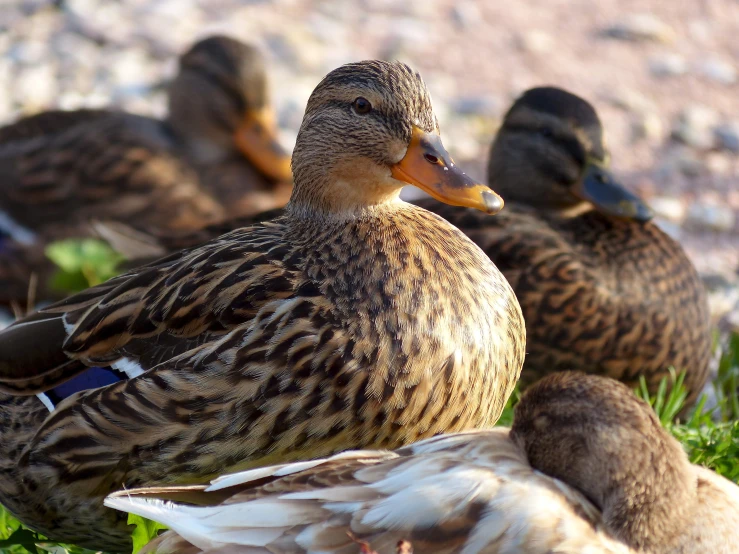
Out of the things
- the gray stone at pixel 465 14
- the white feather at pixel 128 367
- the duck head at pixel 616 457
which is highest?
the gray stone at pixel 465 14

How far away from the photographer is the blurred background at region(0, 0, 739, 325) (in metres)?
7.78

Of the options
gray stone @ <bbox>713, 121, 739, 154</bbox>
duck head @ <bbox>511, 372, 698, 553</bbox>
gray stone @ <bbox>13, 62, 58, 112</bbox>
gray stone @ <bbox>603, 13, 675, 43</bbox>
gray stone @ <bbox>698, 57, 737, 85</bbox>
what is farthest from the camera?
gray stone @ <bbox>603, 13, 675, 43</bbox>

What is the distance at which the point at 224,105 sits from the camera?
6.88 metres

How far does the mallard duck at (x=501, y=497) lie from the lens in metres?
2.50

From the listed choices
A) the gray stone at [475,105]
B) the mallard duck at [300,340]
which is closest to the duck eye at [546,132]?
the mallard duck at [300,340]

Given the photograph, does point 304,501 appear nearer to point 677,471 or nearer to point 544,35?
point 677,471

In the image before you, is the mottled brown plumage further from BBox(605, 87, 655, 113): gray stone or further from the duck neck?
BBox(605, 87, 655, 113): gray stone

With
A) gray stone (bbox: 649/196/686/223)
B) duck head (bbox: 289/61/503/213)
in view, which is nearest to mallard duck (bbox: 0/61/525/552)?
duck head (bbox: 289/61/503/213)

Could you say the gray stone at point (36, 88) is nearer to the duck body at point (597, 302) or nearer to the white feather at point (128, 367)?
the duck body at point (597, 302)

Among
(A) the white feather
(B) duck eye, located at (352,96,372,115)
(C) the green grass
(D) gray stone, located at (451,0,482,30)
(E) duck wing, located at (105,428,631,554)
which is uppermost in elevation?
(D) gray stone, located at (451,0,482,30)

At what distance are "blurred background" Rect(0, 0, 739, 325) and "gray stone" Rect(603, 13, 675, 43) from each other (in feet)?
0.04

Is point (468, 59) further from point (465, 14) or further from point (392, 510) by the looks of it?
point (392, 510)

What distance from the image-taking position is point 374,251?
3430 mm

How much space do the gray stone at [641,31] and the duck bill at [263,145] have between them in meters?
3.42
